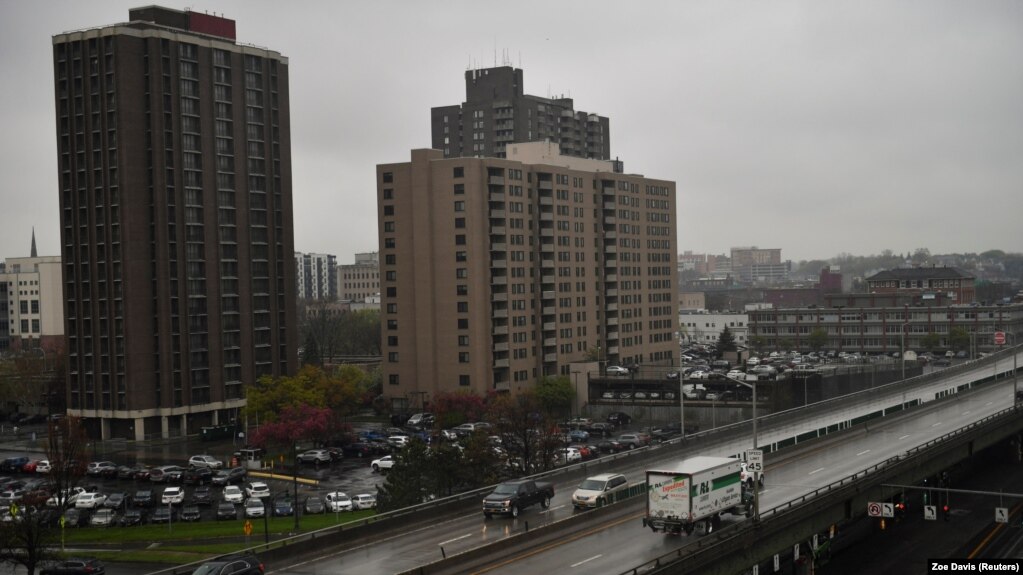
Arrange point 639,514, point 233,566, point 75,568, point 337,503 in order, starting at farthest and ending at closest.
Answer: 1. point 337,503
2. point 639,514
3. point 75,568
4. point 233,566

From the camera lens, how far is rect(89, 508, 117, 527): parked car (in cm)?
6303

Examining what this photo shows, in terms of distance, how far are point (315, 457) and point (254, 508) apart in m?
19.1

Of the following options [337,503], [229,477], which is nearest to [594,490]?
[337,503]

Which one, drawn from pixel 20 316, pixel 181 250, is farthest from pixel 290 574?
pixel 20 316

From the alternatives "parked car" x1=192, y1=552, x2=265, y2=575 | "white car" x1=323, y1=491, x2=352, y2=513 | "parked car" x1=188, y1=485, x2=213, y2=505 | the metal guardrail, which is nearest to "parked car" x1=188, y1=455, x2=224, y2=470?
"parked car" x1=188, y1=485, x2=213, y2=505

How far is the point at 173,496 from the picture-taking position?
226 feet

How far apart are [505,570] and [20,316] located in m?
157

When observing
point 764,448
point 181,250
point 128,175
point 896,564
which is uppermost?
point 128,175

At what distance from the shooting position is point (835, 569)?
54.2 metres

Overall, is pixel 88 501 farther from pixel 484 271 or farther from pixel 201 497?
pixel 484 271

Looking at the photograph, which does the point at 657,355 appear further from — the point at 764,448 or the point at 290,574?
the point at 290,574

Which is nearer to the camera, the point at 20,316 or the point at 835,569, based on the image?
the point at 835,569

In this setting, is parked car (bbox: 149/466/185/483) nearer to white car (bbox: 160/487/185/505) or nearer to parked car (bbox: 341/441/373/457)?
white car (bbox: 160/487/185/505)

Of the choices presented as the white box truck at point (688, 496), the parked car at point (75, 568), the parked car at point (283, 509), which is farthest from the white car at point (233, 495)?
the white box truck at point (688, 496)
